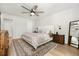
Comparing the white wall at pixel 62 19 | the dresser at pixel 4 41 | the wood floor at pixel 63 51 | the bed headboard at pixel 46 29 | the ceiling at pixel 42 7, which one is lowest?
the wood floor at pixel 63 51

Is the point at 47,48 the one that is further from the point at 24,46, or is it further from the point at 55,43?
the point at 24,46

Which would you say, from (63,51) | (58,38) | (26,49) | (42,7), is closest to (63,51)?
(63,51)

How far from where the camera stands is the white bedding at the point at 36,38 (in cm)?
211

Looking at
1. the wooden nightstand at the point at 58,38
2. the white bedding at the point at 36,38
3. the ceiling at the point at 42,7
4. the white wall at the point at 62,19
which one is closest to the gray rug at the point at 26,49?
the white bedding at the point at 36,38

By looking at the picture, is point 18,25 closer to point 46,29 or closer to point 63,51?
point 46,29

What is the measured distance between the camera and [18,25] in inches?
85.4

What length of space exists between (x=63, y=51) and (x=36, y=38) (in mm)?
664

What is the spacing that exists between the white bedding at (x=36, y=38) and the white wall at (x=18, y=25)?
4.8 inches

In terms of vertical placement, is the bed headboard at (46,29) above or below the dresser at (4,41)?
above

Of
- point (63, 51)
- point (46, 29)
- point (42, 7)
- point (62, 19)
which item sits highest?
point (42, 7)

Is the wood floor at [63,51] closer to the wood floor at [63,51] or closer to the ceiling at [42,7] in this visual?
the wood floor at [63,51]

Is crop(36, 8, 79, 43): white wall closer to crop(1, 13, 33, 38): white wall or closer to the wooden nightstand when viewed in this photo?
the wooden nightstand

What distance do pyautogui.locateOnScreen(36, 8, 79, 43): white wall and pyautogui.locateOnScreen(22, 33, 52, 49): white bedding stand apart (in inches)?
8.9

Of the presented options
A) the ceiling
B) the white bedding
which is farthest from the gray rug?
the ceiling
